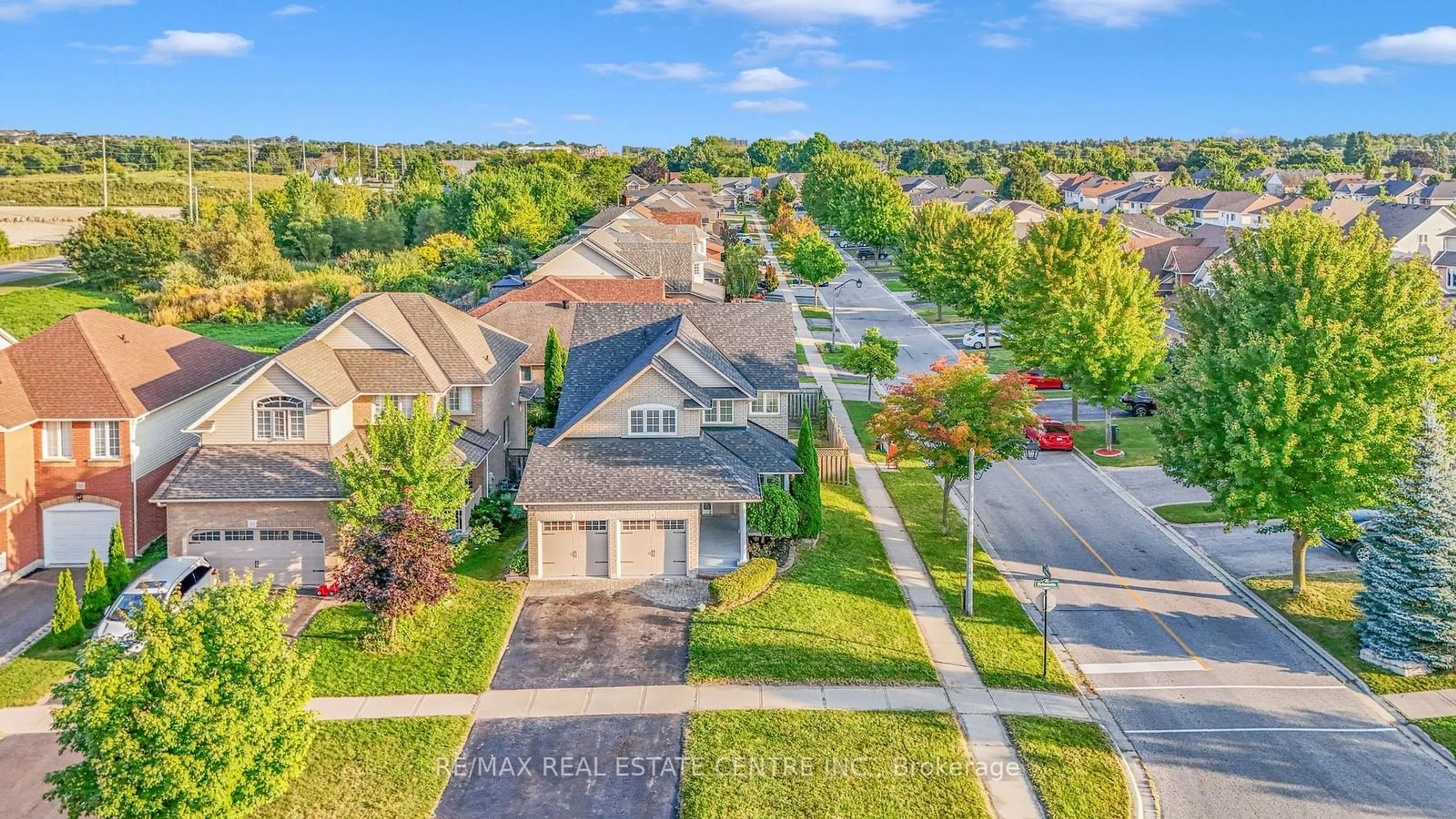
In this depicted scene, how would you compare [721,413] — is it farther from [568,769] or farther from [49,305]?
[49,305]

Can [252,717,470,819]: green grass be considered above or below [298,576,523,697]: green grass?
below

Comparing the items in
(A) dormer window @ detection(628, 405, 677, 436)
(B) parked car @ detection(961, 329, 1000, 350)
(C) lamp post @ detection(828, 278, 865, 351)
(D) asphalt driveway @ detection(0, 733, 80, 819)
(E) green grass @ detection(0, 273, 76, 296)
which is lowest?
(D) asphalt driveway @ detection(0, 733, 80, 819)

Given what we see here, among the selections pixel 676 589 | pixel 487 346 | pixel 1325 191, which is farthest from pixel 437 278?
pixel 1325 191

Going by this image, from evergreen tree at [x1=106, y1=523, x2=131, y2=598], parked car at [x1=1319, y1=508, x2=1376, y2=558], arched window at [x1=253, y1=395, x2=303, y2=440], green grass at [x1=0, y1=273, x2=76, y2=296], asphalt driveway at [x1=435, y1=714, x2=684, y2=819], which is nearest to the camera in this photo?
asphalt driveway at [x1=435, y1=714, x2=684, y2=819]

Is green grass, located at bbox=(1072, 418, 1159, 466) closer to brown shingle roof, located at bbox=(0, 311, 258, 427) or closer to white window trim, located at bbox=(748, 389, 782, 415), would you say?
white window trim, located at bbox=(748, 389, 782, 415)

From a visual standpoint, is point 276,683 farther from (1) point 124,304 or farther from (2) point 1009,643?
(1) point 124,304

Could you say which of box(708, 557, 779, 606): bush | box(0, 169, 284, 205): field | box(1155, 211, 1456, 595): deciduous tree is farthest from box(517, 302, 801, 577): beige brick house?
box(0, 169, 284, 205): field

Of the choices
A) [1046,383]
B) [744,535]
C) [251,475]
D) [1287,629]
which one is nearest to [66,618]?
[251,475]
